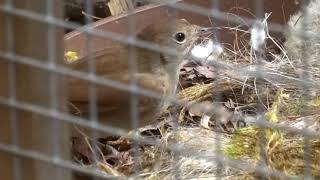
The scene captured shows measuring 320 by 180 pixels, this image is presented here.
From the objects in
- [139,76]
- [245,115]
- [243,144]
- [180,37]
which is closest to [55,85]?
[245,115]

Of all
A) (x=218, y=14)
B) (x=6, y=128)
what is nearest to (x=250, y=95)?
(x=6, y=128)

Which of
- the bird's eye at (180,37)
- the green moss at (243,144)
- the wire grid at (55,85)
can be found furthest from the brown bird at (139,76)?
the wire grid at (55,85)

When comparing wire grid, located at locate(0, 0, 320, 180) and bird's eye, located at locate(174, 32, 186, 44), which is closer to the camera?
wire grid, located at locate(0, 0, 320, 180)

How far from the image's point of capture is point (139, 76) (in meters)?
3.09

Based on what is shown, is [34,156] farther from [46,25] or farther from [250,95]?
[250,95]

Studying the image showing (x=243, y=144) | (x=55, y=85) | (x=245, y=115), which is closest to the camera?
(x=55, y=85)

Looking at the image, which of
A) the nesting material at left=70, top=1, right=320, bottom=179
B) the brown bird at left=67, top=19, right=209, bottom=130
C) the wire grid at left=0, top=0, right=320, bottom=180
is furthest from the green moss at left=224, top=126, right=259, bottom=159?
the wire grid at left=0, top=0, right=320, bottom=180

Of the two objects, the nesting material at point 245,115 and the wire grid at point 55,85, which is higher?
the wire grid at point 55,85

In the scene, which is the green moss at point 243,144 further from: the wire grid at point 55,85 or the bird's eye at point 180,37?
the wire grid at point 55,85

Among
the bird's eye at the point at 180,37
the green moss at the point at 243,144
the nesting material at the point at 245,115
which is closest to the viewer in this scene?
the nesting material at the point at 245,115

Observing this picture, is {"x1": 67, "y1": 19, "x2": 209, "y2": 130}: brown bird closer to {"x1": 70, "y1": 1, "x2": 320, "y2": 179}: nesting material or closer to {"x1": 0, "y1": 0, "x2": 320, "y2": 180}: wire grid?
{"x1": 70, "y1": 1, "x2": 320, "y2": 179}: nesting material

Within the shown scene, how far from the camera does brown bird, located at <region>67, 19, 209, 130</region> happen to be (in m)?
2.69

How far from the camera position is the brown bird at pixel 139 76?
8.82 feet

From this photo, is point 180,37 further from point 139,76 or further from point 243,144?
point 243,144
